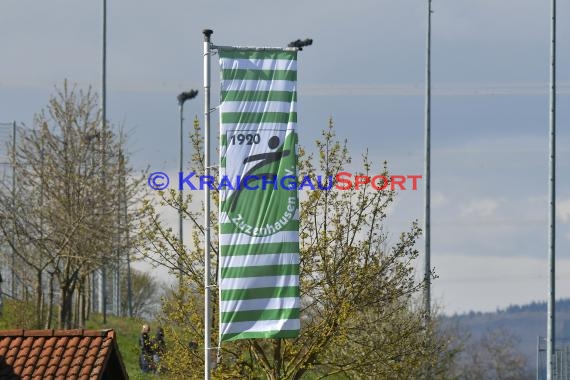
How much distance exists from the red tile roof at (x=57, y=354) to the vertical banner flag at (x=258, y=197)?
3805 mm

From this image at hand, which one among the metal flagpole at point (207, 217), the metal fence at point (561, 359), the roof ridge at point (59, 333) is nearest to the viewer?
the metal flagpole at point (207, 217)

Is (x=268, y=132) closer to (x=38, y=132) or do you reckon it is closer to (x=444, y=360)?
(x=444, y=360)

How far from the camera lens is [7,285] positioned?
178ft

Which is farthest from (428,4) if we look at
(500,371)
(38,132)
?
(500,371)

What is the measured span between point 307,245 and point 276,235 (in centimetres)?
725

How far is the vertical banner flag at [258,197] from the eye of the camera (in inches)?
778

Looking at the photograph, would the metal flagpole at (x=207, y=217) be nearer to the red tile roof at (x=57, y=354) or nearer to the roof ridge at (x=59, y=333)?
the red tile roof at (x=57, y=354)

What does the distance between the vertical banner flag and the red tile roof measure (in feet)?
12.5

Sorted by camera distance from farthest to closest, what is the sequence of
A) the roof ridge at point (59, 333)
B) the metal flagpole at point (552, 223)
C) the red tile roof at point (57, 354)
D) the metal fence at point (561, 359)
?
the metal fence at point (561, 359) → the metal flagpole at point (552, 223) → the roof ridge at point (59, 333) → the red tile roof at point (57, 354)

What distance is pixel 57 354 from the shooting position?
23.0 metres

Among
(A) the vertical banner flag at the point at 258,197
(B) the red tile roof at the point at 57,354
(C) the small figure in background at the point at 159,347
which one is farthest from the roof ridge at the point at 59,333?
(A) the vertical banner flag at the point at 258,197

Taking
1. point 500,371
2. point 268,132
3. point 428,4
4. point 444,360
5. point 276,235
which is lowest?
point 500,371

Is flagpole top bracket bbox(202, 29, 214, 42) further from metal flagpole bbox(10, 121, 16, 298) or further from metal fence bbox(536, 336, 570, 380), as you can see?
metal flagpole bbox(10, 121, 16, 298)

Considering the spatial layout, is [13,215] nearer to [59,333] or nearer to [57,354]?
[59,333]
